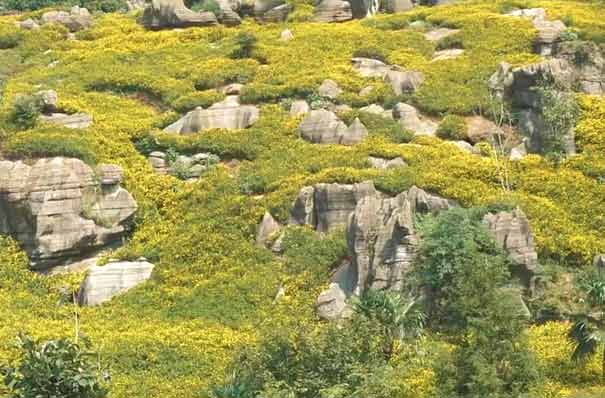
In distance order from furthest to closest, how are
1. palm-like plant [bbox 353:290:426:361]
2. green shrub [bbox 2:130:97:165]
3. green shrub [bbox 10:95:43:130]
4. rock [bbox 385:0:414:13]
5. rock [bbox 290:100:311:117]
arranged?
rock [bbox 385:0:414:13] → rock [bbox 290:100:311:117] → green shrub [bbox 10:95:43:130] → green shrub [bbox 2:130:97:165] → palm-like plant [bbox 353:290:426:361]

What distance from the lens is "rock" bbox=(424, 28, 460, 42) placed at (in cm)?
5519

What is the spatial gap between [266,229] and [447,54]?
20104 mm

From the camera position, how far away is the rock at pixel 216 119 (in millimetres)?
46094

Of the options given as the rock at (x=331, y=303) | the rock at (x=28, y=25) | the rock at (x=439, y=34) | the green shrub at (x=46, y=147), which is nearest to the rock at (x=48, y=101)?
the green shrub at (x=46, y=147)

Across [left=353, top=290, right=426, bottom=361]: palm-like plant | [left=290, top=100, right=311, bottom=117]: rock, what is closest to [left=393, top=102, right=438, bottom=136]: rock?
[left=290, top=100, right=311, bottom=117]: rock

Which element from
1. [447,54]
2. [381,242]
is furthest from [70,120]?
[447,54]

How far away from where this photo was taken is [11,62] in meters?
57.1

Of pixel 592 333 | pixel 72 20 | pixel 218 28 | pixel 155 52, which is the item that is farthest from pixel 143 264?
pixel 72 20

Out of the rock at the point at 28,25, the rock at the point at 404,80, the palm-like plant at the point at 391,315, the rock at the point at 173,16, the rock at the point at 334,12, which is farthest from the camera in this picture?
the rock at the point at 28,25

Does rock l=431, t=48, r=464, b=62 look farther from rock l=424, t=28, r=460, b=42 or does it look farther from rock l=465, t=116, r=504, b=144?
rock l=465, t=116, r=504, b=144

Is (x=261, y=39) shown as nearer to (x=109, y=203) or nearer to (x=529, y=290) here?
(x=109, y=203)

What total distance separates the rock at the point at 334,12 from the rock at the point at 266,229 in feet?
89.3

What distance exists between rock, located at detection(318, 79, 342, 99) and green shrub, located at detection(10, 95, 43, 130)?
45.9ft

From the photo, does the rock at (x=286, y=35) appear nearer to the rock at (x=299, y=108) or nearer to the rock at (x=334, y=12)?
the rock at (x=334, y=12)
